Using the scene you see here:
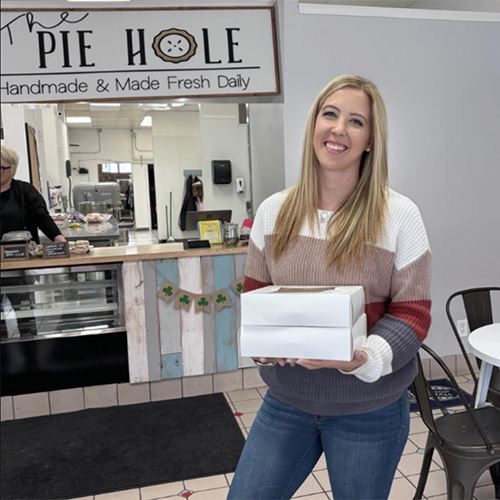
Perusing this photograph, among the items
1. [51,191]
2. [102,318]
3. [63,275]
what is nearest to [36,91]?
[63,275]

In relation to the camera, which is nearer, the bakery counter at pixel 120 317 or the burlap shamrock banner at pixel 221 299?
the bakery counter at pixel 120 317

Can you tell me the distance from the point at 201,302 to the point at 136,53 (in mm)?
1641

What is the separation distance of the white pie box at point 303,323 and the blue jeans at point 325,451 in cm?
22

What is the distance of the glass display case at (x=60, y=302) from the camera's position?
10.7 ft

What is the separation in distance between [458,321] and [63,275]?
279cm

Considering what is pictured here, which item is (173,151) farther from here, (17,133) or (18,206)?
(18,206)

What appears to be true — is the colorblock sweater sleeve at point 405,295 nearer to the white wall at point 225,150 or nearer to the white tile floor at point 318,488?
the white tile floor at point 318,488

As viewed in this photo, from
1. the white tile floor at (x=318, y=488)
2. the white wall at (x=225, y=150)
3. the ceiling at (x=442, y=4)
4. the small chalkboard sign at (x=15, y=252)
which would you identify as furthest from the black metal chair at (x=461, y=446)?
the white wall at (x=225, y=150)

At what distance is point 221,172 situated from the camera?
19.5 feet

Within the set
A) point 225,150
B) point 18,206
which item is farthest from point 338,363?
point 225,150

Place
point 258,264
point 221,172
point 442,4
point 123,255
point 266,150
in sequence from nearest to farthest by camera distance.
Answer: point 258,264, point 123,255, point 266,150, point 442,4, point 221,172

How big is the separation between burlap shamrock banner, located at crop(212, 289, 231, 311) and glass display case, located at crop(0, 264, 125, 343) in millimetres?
622

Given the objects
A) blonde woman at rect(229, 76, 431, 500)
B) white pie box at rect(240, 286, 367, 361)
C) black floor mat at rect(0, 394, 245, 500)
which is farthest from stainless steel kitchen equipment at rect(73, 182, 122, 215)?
white pie box at rect(240, 286, 367, 361)

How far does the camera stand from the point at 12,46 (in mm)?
3082
